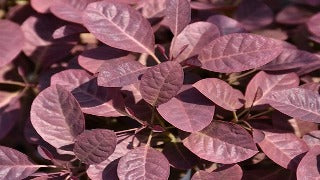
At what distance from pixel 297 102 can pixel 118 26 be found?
0.37 metres

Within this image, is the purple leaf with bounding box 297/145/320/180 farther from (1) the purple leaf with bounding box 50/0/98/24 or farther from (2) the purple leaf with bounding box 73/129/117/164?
(1) the purple leaf with bounding box 50/0/98/24

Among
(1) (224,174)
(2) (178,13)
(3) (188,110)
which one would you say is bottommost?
(1) (224,174)

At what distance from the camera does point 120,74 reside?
2.76 ft

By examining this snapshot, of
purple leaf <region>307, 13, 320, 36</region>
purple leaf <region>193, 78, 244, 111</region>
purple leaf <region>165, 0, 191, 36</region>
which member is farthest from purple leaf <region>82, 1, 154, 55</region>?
purple leaf <region>307, 13, 320, 36</region>

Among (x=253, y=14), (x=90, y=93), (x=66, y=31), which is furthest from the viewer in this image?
(x=253, y=14)

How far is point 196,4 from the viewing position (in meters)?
1.08

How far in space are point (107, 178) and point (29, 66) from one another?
488mm

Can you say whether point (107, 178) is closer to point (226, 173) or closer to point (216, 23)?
point (226, 173)

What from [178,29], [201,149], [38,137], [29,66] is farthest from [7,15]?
[201,149]

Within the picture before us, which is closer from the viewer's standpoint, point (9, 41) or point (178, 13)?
point (178, 13)

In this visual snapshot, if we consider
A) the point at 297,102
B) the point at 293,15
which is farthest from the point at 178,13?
the point at 293,15

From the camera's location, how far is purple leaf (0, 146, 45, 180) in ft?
2.80

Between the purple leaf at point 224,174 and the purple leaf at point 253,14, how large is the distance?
1.39 feet

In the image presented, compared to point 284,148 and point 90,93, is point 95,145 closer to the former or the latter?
point 90,93
